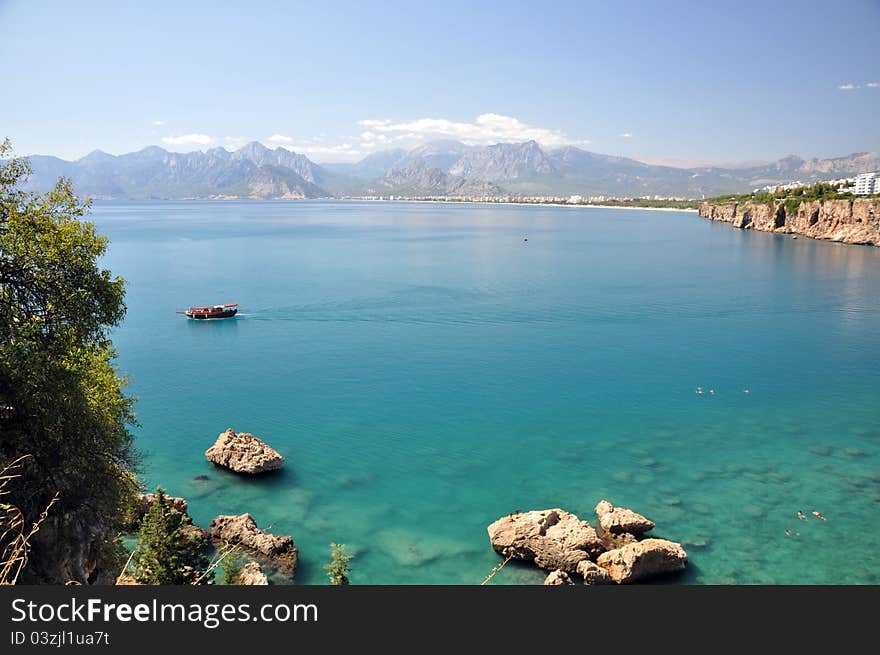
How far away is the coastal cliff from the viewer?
123938 millimetres

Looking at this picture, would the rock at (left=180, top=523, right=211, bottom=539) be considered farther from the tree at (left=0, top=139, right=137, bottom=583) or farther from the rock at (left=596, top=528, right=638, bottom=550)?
the rock at (left=596, top=528, right=638, bottom=550)

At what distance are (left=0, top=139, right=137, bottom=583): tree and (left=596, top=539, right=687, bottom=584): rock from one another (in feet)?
55.0

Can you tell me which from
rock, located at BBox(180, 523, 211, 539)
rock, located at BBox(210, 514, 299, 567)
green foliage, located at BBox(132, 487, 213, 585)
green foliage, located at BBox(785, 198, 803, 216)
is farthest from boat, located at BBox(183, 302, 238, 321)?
green foliage, located at BBox(785, 198, 803, 216)

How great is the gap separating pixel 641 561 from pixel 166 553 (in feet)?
53.5

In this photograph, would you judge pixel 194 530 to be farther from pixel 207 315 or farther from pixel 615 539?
pixel 207 315

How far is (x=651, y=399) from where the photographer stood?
3975 centimetres

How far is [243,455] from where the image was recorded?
29.3 m

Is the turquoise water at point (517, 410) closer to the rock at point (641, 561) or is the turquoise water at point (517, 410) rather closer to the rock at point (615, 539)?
the rock at point (641, 561)

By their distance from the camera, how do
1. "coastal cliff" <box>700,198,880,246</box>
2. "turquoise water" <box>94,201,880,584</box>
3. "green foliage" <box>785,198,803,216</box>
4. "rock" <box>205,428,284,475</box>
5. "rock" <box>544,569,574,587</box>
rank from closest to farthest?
"rock" <box>544,569,574,587</box>, "turquoise water" <box>94,201,880,584</box>, "rock" <box>205,428,284,475</box>, "coastal cliff" <box>700,198,880,246</box>, "green foliage" <box>785,198,803,216</box>

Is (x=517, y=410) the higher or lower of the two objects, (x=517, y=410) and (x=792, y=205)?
the lower

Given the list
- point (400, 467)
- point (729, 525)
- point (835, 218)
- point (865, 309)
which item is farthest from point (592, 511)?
point (835, 218)

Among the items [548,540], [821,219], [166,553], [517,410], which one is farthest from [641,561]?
[821,219]

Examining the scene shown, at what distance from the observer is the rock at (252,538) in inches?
878

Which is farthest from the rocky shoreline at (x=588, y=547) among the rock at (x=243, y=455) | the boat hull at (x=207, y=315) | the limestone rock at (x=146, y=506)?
the boat hull at (x=207, y=315)
